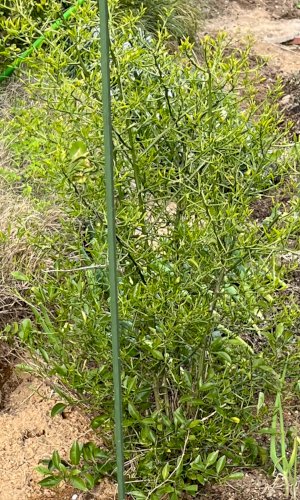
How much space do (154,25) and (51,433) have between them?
3.48 meters

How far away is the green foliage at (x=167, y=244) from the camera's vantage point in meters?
1.74

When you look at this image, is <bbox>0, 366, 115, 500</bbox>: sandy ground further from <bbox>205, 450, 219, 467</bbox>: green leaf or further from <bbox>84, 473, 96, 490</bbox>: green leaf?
<bbox>205, 450, 219, 467</bbox>: green leaf

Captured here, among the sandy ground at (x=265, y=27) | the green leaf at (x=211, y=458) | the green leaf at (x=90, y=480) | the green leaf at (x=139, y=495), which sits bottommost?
the sandy ground at (x=265, y=27)

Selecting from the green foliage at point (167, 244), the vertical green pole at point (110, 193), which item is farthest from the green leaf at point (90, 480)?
the vertical green pole at point (110, 193)

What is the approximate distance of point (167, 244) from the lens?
1.83 meters

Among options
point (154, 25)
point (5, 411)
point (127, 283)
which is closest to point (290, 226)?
point (127, 283)

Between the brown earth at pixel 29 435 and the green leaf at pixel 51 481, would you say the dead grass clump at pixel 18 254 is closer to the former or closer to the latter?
the brown earth at pixel 29 435

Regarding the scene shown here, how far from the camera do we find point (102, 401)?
2.04 meters

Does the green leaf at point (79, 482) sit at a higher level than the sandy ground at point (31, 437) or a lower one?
higher

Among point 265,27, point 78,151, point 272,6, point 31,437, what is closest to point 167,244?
point 78,151

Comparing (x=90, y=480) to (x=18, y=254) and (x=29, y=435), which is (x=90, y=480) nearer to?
(x=29, y=435)

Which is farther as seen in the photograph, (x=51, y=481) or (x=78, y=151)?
(x=51, y=481)

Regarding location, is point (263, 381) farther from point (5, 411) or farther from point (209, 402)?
point (5, 411)

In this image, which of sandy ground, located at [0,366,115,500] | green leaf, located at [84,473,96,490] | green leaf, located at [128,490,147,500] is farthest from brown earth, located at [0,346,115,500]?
green leaf, located at [128,490,147,500]
